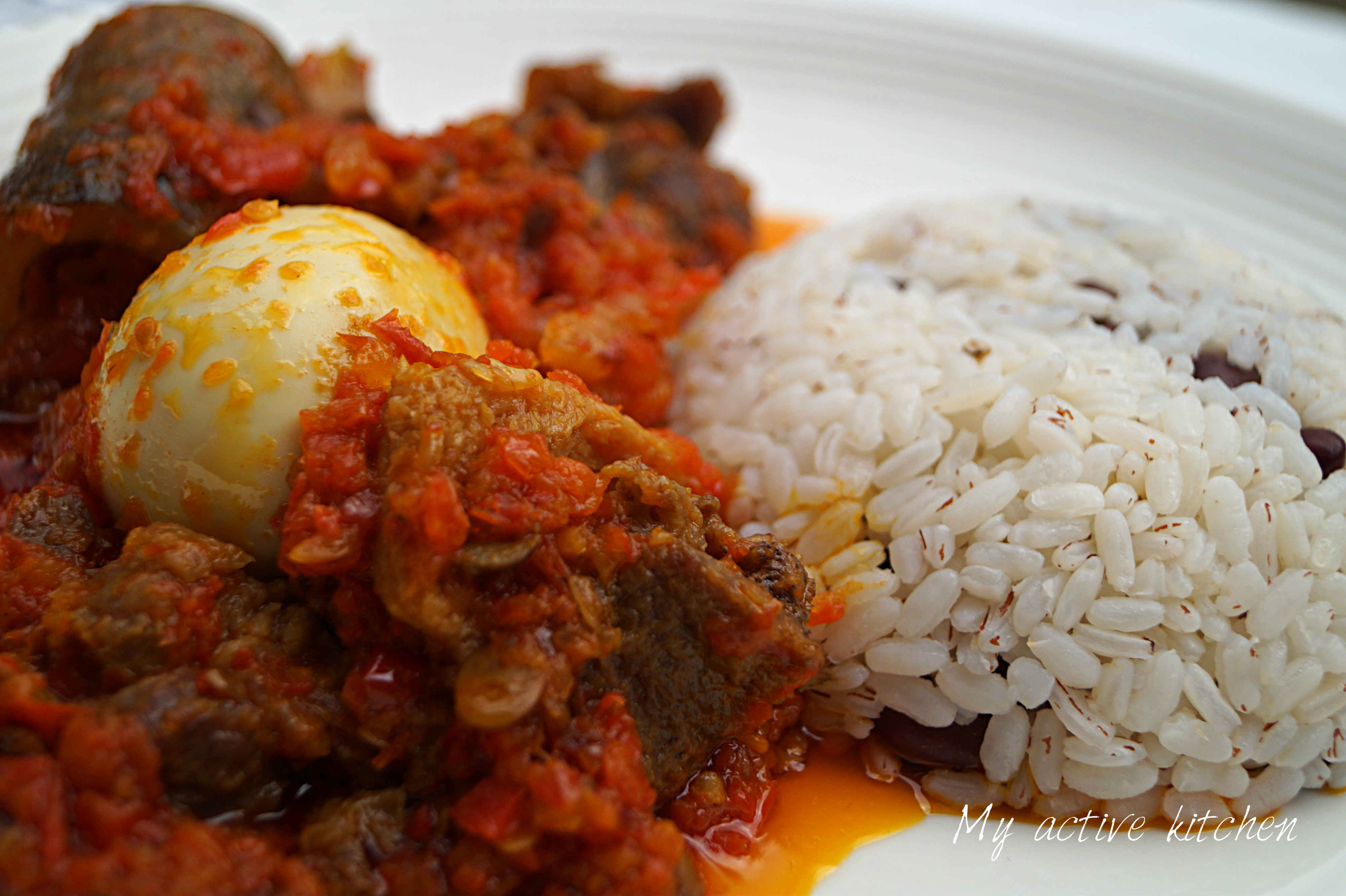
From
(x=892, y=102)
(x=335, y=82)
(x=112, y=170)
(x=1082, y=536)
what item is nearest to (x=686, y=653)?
(x=1082, y=536)

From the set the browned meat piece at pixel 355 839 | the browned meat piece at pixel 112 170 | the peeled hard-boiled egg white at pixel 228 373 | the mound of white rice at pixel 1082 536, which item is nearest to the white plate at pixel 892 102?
the browned meat piece at pixel 112 170

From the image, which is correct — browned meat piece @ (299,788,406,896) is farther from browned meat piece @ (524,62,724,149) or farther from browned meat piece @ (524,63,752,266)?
browned meat piece @ (524,62,724,149)

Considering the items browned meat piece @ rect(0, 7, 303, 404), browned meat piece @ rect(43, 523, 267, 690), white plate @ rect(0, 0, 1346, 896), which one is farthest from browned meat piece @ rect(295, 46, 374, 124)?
browned meat piece @ rect(43, 523, 267, 690)

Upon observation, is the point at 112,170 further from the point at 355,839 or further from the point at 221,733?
the point at 355,839

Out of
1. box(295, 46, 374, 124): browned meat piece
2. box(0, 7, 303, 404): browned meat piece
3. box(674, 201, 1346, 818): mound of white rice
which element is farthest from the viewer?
box(295, 46, 374, 124): browned meat piece

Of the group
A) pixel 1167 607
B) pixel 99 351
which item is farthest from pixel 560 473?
pixel 1167 607

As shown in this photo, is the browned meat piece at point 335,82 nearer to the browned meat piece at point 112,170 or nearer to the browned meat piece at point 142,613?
the browned meat piece at point 112,170

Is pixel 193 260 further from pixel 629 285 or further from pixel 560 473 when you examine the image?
pixel 629 285

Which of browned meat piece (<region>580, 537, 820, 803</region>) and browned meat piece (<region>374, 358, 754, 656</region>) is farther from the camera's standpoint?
browned meat piece (<region>580, 537, 820, 803</region>)
